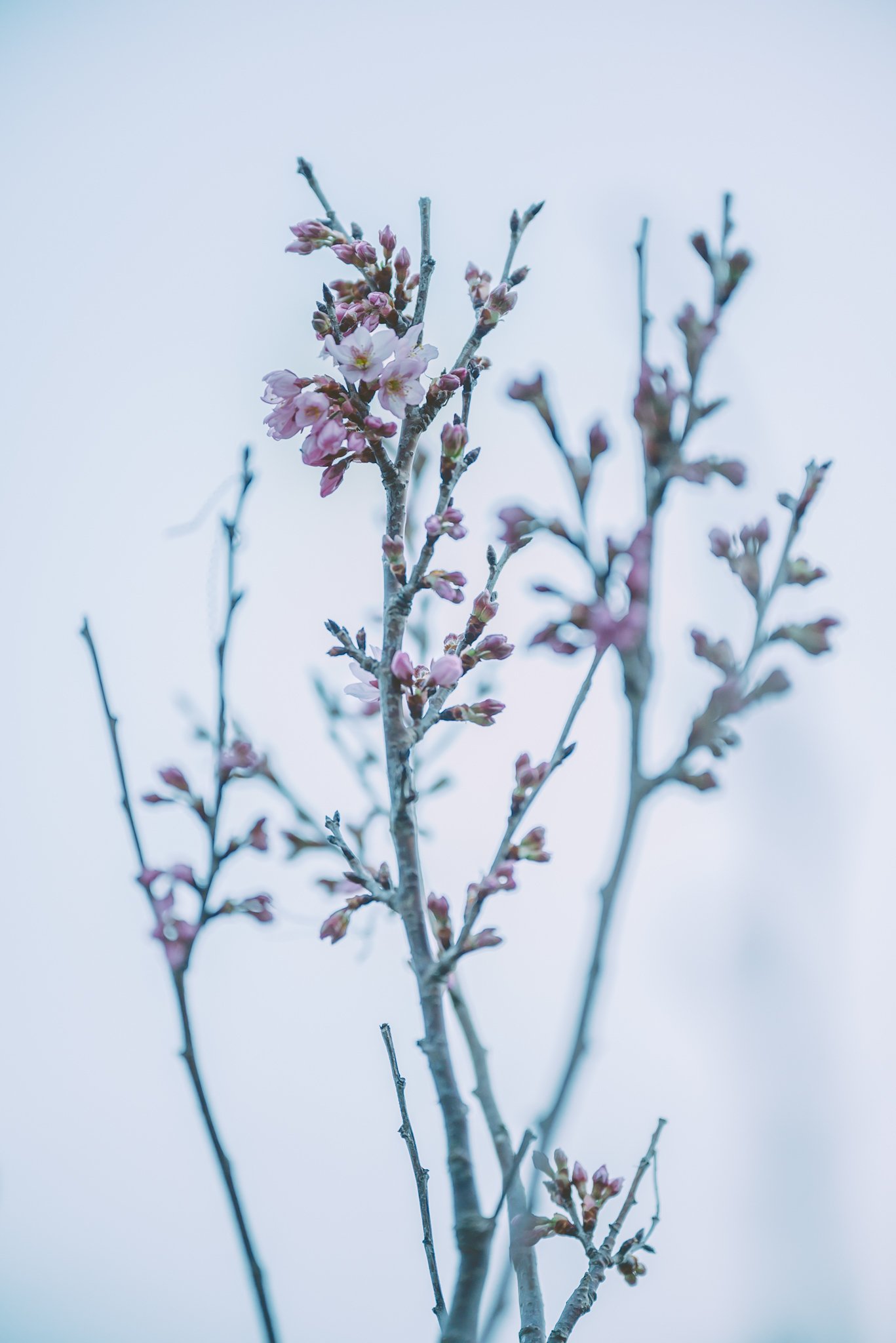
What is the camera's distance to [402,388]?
1.78 metres

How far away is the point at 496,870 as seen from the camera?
1551 mm

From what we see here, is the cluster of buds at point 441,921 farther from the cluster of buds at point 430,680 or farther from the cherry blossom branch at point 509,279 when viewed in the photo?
the cherry blossom branch at point 509,279

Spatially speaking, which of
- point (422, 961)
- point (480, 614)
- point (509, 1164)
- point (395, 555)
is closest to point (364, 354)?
point (395, 555)

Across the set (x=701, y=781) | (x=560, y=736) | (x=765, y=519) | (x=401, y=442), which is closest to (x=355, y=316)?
(x=401, y=442)

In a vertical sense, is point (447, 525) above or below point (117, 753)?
above

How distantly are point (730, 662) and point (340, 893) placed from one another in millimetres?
1319

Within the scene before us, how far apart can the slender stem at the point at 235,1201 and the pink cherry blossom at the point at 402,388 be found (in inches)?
48.0

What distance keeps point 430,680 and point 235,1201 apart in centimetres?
93

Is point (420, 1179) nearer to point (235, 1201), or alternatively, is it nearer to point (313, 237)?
point (235, 1201)

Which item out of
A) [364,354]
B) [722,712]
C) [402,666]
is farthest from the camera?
[364,354]

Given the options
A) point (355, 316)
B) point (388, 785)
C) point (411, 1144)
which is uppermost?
point (355, 316)

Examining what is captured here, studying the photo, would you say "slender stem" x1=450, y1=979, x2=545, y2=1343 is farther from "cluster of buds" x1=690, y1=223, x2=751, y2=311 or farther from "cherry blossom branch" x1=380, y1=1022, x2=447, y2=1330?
"cluster of buds" x1=690, y1=223, x2=751, y2=311

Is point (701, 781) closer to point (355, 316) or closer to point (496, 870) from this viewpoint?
point (496, 870)

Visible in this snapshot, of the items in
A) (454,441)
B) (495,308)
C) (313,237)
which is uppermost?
(313,237)
